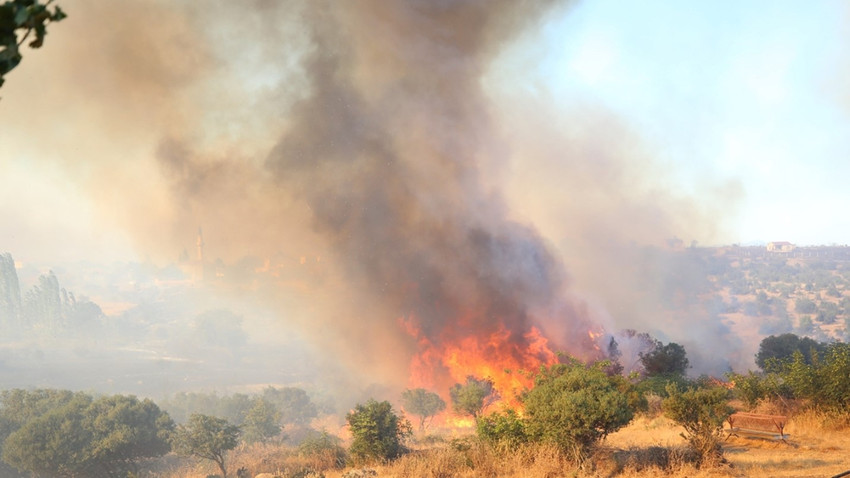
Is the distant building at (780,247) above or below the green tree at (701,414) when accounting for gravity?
above

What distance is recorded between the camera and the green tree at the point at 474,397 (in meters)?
32.1

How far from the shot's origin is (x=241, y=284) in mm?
98188

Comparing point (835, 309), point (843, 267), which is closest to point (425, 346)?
point (835, 309)

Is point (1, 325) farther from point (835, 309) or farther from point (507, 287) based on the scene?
point (835, 309)

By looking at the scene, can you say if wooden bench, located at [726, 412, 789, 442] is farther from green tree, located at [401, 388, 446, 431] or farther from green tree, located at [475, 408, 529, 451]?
green tree, located at [401, 388, 446, 431]

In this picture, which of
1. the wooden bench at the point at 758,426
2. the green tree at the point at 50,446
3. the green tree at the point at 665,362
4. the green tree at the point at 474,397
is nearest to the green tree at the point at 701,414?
the wooden bench at the point at 758,426

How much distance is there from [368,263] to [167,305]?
11979 cm

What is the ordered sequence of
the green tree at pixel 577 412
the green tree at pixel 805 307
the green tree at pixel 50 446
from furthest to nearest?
the green tree at pixel 805 307 < the green tree at pixel 50 446 < the green tree at pixel 577 412

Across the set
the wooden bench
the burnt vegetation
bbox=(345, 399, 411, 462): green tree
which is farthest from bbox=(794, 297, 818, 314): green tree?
bbox=(345, 399, 411, 462): green tree

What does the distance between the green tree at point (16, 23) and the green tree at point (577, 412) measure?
12.3 meters

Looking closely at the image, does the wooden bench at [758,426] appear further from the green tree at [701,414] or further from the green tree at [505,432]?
the green tree at [505,432]

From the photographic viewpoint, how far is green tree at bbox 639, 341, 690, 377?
33.9m

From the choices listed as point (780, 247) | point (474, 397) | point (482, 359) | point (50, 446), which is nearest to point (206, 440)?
point (50, 446)

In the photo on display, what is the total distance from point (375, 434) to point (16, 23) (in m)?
18.3
